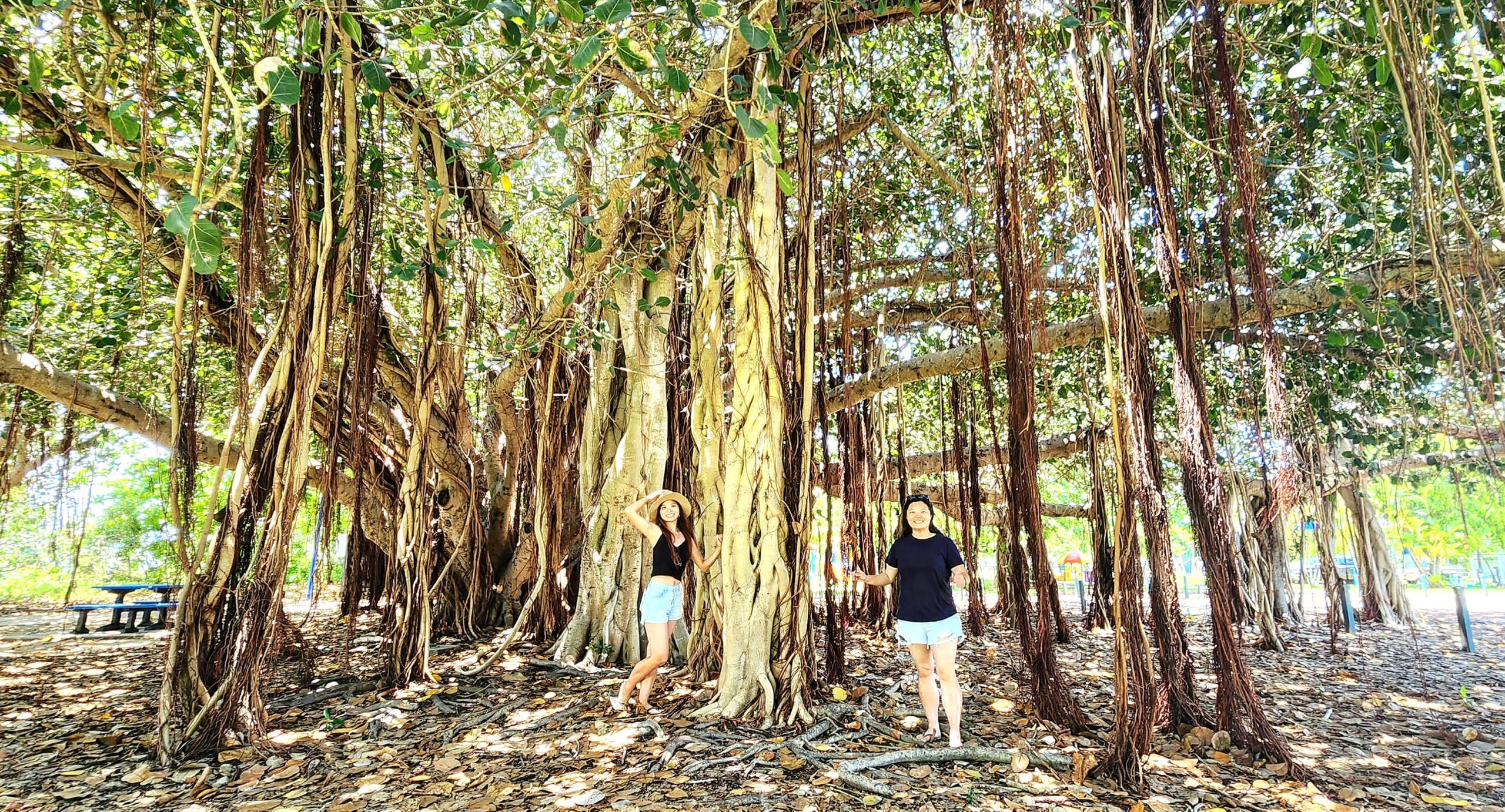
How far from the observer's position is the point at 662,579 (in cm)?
278

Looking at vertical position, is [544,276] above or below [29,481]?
above

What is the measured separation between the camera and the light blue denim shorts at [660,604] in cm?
274

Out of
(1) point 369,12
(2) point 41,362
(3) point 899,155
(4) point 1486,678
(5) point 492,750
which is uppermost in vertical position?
(3) point 899,155

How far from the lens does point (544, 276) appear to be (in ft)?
14.1

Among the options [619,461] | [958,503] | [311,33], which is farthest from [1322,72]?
[958,503]

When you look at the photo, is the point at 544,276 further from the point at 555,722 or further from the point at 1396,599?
the point at 1396,599

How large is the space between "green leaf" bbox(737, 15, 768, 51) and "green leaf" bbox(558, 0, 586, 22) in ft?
1.30

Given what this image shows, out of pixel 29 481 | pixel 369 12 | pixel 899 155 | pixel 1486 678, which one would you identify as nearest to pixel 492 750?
pixel 369 12

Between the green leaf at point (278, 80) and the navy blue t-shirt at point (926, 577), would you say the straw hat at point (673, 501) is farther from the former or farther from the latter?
the green leaf at point (278, 80)

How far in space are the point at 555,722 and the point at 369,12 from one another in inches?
92.4

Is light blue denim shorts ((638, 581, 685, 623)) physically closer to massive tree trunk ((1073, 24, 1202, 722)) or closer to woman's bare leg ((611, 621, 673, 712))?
woman's bare leg ((611, 621, 673, 712))

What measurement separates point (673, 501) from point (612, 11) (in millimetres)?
1748

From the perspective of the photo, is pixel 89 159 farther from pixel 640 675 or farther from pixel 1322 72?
pixel 1322 72

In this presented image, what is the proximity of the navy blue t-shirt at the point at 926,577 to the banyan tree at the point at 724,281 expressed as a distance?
0.27m
